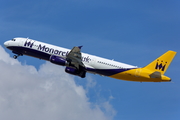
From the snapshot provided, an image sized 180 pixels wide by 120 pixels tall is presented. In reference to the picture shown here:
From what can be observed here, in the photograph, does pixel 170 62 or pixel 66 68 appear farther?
pixel 66 68

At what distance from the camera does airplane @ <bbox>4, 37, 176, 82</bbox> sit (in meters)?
59.2

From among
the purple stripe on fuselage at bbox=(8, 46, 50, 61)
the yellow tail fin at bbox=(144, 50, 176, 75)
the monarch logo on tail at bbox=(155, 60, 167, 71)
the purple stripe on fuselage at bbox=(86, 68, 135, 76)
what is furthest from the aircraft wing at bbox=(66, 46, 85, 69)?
the monarch logo on tail at bbox=(155, 60, 167, 71)

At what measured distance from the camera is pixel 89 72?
6562 centimetres

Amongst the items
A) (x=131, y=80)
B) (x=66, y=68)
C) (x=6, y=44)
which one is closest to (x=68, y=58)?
(x=66, y=68)

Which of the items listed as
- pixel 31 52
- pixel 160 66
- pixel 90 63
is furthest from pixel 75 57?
pixel 160 66

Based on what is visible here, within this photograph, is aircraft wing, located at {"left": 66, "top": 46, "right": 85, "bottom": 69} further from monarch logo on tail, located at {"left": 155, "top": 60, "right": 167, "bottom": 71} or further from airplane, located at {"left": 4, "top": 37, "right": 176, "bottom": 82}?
monarch logo on tail, located at {"left": 155, "top": 60, "right": 167, "bottom": 71}

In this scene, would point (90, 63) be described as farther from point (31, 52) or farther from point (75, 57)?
point (31, 52)

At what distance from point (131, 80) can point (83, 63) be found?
1075 centimetres

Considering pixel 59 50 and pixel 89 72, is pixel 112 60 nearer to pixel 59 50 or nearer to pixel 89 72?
pixel 89 72

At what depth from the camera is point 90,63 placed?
63.6 meters

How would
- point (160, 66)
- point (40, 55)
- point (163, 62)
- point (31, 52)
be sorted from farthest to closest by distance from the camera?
point (31, 52) < point (40, 55) < point (160, 66) < point (163, 62)

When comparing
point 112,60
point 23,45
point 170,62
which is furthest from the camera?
point 23,45

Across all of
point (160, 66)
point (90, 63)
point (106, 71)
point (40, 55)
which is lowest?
point (106, 71)

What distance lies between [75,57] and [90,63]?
374 cm
